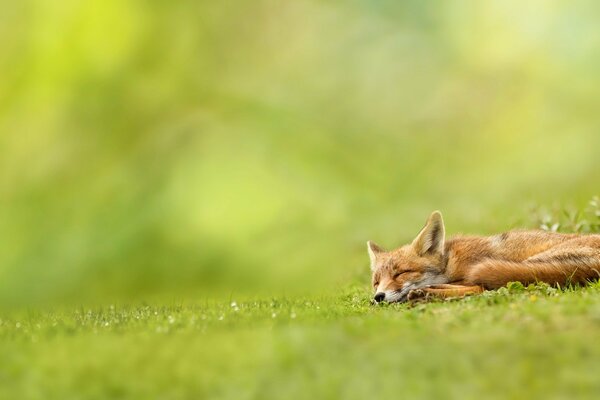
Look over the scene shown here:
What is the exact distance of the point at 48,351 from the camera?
7.11 m

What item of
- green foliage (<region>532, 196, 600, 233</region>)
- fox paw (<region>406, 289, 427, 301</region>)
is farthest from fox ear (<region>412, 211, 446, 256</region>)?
green foliage (<region>532, 196, 600, 233</region>)

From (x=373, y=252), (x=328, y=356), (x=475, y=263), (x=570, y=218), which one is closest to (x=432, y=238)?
(x=475, y=263)

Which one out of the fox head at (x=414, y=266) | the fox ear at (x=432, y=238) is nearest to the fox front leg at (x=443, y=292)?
the fox head at (x=414, y=266)

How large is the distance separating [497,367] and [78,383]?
3.43 m

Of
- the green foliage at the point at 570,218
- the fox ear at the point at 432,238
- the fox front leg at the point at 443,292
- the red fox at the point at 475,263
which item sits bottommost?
the fox front leg at the point at 443,292

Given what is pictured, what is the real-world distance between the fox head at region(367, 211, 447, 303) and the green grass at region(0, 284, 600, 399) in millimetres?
1510

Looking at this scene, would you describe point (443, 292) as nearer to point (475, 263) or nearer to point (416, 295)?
point (416, 295)

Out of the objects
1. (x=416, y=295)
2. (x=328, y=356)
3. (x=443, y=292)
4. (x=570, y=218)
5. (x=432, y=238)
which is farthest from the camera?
(x=570, y=218)

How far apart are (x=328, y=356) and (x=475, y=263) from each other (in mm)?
4438

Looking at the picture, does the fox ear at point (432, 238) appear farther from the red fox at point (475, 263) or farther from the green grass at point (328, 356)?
the green grass at point (328, 356)

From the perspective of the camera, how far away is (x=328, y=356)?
255 inches

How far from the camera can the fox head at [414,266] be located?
395 inches

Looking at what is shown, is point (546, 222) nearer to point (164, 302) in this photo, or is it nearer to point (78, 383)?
point (164, 302)

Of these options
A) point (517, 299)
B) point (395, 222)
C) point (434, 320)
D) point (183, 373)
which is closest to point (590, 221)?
point (395, 222)
